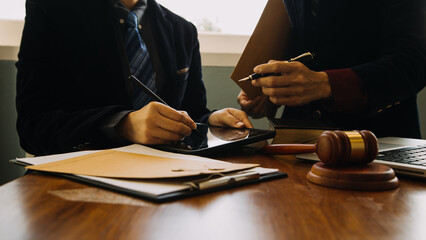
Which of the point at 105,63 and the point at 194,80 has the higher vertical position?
the point at 105,63

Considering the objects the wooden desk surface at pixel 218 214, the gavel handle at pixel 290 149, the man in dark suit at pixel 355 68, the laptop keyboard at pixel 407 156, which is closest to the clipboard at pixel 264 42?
the man in dark suit at pixel 355 68

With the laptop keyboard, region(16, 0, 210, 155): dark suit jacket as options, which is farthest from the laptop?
region(16, 0, 210, 155): dark suit jacket

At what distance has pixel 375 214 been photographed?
376 mm

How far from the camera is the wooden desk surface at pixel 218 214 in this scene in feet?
1.03

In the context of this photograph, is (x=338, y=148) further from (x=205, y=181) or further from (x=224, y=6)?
(x=224, y=6)

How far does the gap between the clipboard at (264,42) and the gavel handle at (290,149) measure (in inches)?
12.9

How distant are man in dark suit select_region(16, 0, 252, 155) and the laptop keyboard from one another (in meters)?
0.38

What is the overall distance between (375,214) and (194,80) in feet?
3.74

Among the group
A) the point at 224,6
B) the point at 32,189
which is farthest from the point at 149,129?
the point at 224,6

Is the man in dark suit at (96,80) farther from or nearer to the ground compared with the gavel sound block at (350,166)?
nearer to the ground

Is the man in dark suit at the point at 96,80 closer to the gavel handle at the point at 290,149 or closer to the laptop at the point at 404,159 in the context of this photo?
the gavel handle at the point at 290,149

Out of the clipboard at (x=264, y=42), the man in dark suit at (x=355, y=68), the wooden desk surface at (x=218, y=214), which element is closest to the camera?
the wooden desk surface at (x=218, y=214)

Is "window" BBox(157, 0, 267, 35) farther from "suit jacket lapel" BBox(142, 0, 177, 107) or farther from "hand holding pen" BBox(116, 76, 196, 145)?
"hand holding pen" BBox(116, 76, 196, 145)

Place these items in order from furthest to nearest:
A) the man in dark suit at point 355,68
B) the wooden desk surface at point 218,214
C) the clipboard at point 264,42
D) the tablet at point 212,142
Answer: the clipboard at point 264,42 → the man in dark suit at point 355,68 → the tablet at point 212,142 → the wooden desk surface at point 218,214
